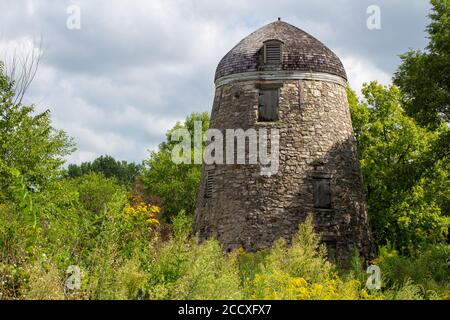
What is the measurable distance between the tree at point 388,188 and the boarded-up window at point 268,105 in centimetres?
776

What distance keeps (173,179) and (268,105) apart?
59.1 ft

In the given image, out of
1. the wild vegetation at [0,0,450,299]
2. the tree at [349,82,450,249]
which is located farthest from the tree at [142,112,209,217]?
the tree at [349,82,450,249]

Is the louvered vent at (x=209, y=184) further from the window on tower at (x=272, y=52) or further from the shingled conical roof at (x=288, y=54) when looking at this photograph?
the window on tower at (x=272, y=52)

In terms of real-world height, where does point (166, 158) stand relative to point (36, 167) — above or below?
above

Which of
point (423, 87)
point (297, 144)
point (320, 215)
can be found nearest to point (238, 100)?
point (297, 144)

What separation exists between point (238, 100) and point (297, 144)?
275cm

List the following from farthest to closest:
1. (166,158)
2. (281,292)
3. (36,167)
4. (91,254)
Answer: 1. (166,158)
2. (36,167)
3. (91,254)
4. (281,292)

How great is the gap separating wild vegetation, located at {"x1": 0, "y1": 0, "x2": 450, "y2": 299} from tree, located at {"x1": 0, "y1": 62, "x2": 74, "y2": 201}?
4cm

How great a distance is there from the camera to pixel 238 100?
77.8ft

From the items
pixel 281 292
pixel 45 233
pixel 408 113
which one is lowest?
pixel 281 292

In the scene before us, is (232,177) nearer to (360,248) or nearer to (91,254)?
(360,248)

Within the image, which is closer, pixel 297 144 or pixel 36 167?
pixel 36 167

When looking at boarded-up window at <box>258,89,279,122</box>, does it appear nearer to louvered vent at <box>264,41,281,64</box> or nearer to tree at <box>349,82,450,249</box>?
louvered vent at <box>264,41,281,64</box>

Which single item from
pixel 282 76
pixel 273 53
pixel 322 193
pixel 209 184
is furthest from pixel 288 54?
pixel 209 184
